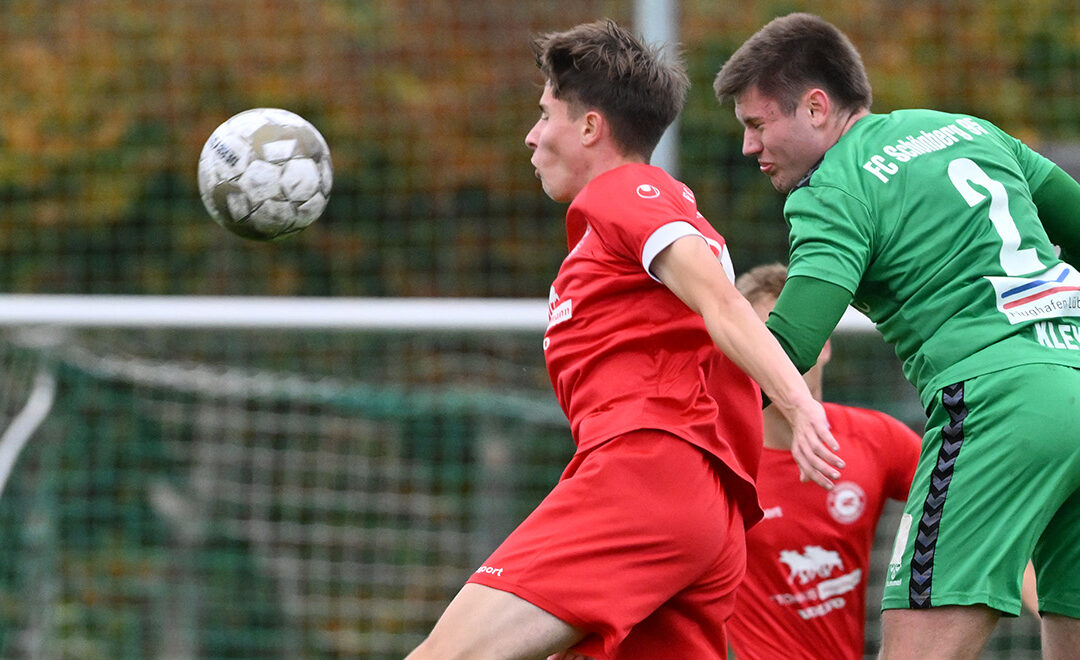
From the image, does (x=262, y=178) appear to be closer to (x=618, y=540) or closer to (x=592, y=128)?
(x=592, y=128)

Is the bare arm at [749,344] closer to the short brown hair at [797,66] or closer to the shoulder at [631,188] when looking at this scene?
the shoulder at [631,188]

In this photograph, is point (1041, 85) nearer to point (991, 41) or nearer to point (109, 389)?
point (991, 41)

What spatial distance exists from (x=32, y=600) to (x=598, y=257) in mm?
4322

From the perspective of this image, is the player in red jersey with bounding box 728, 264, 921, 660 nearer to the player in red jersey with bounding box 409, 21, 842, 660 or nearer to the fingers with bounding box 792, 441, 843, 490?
the player in red jersey with bounding box 409, 21, 842, 660

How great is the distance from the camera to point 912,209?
10.7 feet

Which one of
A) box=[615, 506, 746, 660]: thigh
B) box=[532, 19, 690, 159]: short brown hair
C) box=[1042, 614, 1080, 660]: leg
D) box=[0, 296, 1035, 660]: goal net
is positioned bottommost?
box=[0, 296, 1035, 660]: goal net

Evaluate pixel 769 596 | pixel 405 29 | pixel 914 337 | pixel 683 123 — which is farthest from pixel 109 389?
pixel 914 337

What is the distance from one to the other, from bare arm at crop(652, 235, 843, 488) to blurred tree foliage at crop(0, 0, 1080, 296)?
4541 millimetres

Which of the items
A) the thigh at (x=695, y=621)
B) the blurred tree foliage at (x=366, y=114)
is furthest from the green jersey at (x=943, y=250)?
the blurred tree foliage at (x=366, y=114)

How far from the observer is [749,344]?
301cm

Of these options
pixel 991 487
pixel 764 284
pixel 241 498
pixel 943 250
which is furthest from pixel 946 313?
→ pixel 241 498

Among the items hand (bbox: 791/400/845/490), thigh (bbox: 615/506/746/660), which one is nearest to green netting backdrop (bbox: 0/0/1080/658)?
thigh (bbox: 615/506/746/660)

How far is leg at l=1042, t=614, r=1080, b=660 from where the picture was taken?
3.32m

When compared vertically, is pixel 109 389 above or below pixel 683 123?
below
